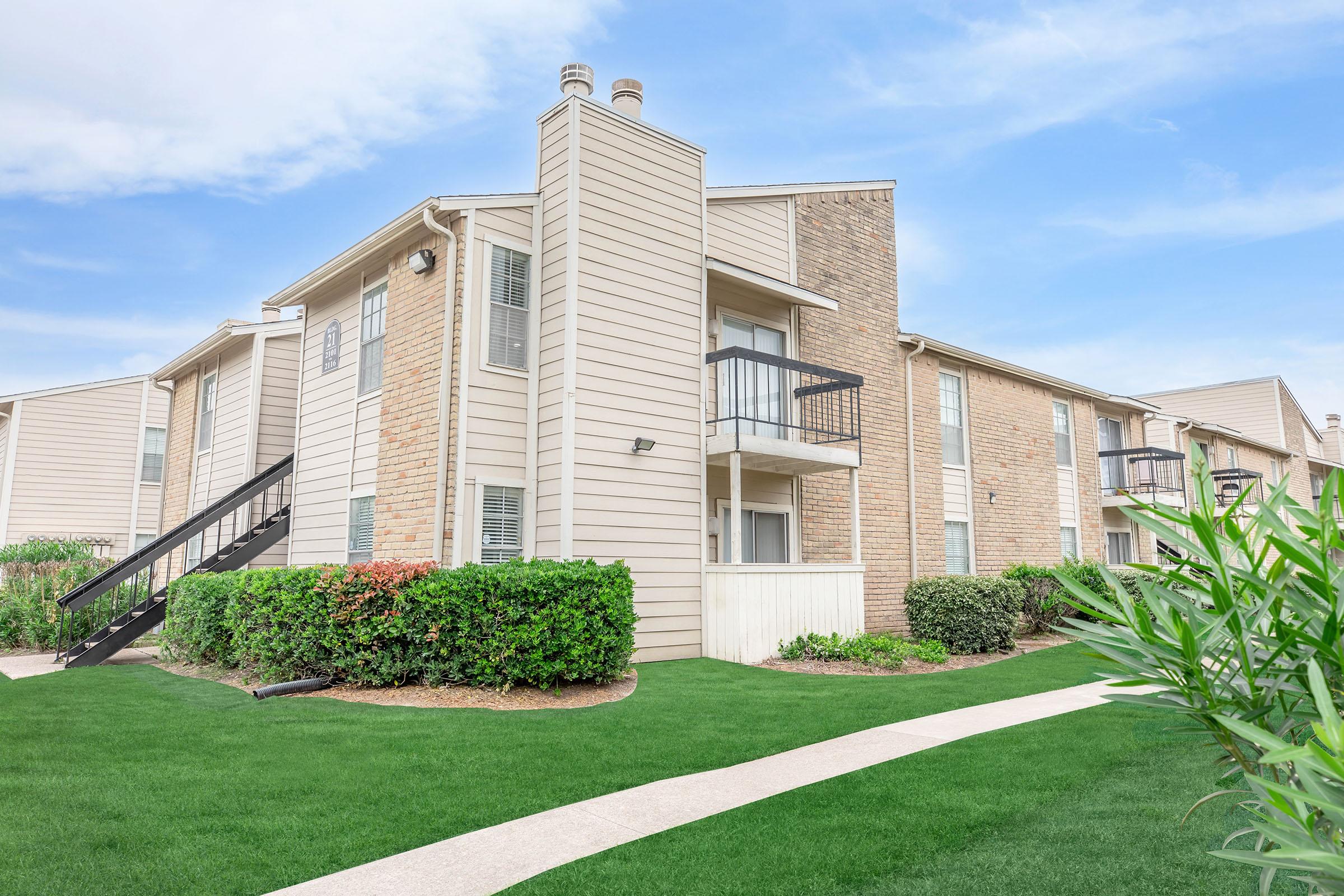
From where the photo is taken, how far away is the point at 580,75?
11.6 metres

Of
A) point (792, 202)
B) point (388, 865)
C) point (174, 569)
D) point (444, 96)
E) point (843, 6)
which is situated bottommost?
point (388, 865)

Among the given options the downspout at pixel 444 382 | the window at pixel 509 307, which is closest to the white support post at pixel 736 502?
the window at pixel 509 307

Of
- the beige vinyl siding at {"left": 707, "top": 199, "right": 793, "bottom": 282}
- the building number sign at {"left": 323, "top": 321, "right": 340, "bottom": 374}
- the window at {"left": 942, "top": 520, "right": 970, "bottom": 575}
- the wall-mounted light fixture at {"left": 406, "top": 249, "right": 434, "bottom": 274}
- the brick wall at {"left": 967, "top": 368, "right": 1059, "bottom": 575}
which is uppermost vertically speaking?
the beige vinyl siding at {"left": 707, "top": 199, "right": 793, "bottom": 282}

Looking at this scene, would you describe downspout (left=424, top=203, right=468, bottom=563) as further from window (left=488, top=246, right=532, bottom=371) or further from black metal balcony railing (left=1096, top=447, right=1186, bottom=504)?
black metal balcony railing (left=1096, top=447, right=1186, bottom=504)

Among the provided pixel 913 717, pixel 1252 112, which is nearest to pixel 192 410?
pixel 913 717

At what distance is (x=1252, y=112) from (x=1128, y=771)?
1887 centimetres

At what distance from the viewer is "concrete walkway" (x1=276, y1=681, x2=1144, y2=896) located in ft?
12.6

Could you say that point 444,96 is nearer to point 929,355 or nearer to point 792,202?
point 792,202

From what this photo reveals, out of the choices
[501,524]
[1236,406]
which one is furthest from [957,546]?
[1236,406]

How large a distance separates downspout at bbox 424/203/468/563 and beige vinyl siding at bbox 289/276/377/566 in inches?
84.7

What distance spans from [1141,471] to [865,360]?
1243cm

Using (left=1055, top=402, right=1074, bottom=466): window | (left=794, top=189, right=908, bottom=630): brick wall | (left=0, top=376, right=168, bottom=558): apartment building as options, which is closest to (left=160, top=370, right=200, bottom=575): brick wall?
(left=0, top=376, right=168, bottom=558): apartment building

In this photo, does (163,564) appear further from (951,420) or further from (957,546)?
(951,420)

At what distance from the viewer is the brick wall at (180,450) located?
1833cm
